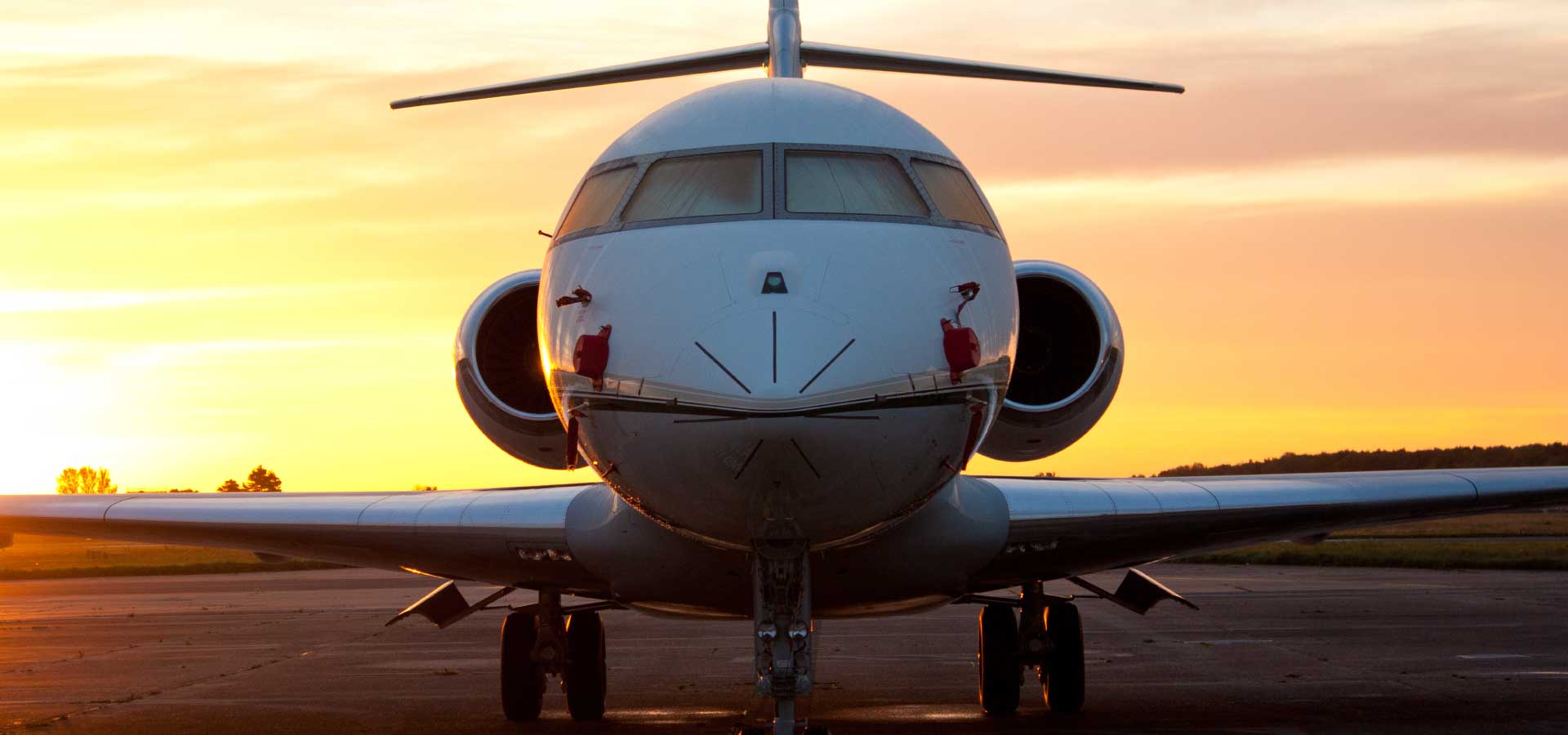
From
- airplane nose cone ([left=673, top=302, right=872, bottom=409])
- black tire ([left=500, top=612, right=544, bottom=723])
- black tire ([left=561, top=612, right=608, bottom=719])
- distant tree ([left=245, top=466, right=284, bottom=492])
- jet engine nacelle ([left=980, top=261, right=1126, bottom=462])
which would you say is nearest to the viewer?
airplane nose cone ([left=673, top=302, right=872, bottom=409])

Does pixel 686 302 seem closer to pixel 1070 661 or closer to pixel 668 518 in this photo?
pixel 668 518

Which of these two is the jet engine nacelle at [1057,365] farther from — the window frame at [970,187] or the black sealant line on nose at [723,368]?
the black sealant line on nose at [723,368]

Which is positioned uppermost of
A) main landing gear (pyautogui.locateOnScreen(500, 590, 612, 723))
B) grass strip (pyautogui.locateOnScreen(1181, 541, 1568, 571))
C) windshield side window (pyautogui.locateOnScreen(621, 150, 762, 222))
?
windshield side window (pyautogui.locateOnScreen(621, 150, 762, 222))

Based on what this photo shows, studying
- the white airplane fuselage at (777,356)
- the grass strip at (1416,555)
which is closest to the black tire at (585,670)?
the white airplane fuselage at (777,356)

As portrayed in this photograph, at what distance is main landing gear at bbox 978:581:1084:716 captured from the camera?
36.8ft

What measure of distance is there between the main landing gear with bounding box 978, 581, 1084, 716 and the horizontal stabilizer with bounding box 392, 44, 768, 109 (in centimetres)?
491

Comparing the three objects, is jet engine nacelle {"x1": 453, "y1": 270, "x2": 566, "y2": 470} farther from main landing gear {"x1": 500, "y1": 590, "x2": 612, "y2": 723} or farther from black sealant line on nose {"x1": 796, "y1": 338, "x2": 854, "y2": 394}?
black sealant line on nose {"x1": 796, "y1": 338, "x2": 854, "y2": 394}

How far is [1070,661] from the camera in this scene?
11477mm

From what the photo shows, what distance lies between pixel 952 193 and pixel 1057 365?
302 centimetres

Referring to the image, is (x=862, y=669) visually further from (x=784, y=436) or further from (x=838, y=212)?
(x=784, y=436)

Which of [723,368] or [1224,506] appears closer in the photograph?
[723,368]

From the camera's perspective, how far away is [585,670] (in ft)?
37.7

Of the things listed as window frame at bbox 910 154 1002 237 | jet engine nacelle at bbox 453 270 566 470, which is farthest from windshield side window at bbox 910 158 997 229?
jet engine nacelle at bbox 453 270 566 470

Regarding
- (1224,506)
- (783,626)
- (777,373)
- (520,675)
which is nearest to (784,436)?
(777,373)
